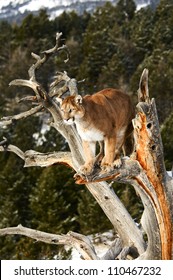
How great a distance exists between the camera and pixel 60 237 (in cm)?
847

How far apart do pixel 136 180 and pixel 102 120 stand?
1.19 meters

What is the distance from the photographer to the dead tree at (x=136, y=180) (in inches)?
241

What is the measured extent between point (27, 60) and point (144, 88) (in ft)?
134

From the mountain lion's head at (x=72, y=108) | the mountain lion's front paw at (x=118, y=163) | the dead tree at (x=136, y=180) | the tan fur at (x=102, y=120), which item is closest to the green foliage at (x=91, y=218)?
the dead tree at (x=136, y=180)

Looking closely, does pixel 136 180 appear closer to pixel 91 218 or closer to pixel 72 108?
pixel 72 108

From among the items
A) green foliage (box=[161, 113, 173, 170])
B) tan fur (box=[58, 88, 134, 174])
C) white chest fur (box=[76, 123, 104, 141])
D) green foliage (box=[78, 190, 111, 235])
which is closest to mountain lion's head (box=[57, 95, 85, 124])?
tan fur (box=[58, 88, 134, 174])

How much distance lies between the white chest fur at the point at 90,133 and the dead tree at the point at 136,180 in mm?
426

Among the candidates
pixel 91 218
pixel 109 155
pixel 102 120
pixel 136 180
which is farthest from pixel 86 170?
pixel 91 218

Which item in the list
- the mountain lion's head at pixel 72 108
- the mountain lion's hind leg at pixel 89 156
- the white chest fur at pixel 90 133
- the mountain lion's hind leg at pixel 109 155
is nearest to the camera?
the mountain lion's head at pixel 72 108

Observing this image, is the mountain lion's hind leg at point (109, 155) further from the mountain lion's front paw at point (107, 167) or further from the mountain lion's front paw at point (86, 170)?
the mountain lion's front paw at point (86, 170)

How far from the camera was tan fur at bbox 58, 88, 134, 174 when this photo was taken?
5465mm

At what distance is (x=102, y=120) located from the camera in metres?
5.77
